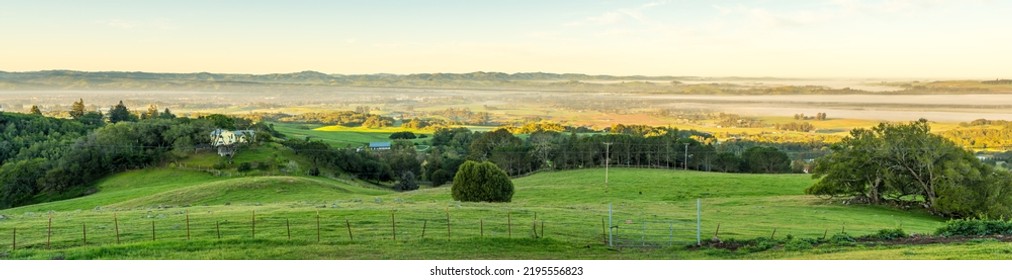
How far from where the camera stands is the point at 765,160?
86.9 metres

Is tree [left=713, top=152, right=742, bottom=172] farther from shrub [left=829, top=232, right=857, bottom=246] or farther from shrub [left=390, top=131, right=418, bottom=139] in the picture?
shrub [left=829, top=232, right=857, bottom=246]

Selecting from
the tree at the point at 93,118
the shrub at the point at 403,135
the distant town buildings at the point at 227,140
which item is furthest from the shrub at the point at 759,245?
the tree at the point at 93,118

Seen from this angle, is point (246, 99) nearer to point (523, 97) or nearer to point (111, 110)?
point (523, 97)

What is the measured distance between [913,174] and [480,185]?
1171 inches

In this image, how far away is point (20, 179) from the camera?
79688 millimetres

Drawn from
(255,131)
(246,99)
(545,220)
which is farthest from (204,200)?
(255,131)

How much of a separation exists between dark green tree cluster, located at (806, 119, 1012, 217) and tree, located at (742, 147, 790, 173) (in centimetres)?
3637

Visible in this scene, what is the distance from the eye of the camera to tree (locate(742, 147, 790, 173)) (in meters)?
85.2

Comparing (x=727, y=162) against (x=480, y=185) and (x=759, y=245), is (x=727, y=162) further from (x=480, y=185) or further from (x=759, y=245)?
(x=759, y=245)

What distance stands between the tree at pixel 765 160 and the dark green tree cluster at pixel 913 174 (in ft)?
119

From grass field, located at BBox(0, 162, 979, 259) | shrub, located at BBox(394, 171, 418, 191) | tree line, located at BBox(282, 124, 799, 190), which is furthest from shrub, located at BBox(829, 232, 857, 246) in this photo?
shrub, located at BBox(394, 171, 418, 191)

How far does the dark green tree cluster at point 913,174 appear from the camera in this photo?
40.4 meters

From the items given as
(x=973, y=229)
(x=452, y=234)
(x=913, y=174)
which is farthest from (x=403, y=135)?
(x=973, y=229)

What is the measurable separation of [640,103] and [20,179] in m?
78.1
